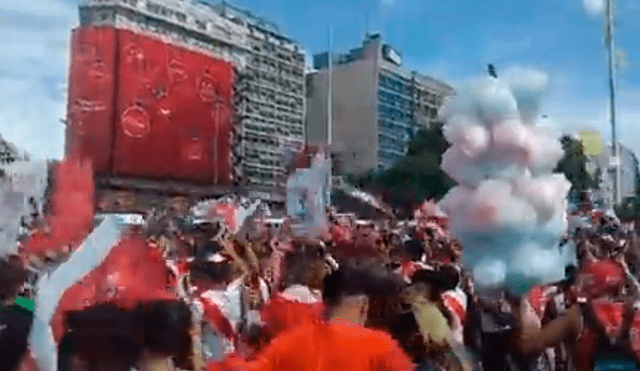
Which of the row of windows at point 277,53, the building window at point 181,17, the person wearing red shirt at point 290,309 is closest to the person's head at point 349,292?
the person wearing red shirt at point 290,309

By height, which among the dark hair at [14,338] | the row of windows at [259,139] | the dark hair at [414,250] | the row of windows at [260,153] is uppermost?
the row of windows at [259,139]

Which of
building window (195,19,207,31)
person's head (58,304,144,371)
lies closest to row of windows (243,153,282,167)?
building window (195,19,207,31)

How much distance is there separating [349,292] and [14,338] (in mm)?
1209

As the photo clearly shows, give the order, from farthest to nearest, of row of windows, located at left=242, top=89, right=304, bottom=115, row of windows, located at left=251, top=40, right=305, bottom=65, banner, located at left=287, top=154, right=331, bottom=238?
row of windows, located at left=251, top=40, right=305, bottom=65 < row of windows, located at left=242, top=89, right=304, bottom=115 < banner, located at left=287, top=154, right=331, bottom=238

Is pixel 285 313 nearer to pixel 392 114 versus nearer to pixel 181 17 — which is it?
pixel 181 17

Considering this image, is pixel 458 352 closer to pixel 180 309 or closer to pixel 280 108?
pixel 180 309

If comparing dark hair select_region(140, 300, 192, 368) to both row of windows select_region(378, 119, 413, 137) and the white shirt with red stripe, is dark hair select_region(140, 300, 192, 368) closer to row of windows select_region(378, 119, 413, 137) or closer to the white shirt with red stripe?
the white shirt with red stripe

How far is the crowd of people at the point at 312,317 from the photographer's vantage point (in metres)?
3.21

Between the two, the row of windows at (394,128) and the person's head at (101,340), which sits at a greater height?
the row of windows at (394,128)

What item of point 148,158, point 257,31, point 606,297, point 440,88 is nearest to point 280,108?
point 257,31

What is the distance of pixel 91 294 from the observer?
12.3 ft

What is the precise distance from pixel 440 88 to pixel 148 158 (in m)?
44.7

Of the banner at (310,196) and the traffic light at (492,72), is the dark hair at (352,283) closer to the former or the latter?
the traffic light at (492,72)

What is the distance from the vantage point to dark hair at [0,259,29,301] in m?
4.42
